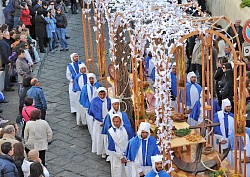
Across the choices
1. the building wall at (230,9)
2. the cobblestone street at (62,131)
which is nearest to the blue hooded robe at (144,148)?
the cobblestone street at (62,131)

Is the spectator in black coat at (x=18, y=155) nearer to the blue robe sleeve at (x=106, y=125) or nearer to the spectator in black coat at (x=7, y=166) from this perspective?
the spectator in black coat at (x=7, y=166)

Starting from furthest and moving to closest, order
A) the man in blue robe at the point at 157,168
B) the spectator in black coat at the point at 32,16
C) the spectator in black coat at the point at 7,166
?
the spectator in black coat at the point at 32,16 → the man in blue robe at the point at 157,168 → the spectator in black coat at the point at 7,166

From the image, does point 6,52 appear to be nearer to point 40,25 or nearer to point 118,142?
point 40,25

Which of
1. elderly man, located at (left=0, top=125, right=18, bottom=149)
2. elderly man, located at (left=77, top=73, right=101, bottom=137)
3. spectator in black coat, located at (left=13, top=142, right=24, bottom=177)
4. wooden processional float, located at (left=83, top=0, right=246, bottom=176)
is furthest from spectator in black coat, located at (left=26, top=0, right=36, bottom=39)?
spectator in black coat, located at (left=13, top=142, right=24, bottom=177)

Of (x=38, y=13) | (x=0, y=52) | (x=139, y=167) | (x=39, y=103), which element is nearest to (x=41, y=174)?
(x=139, y=167)

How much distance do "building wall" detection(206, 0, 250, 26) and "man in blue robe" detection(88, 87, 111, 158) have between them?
6.17 metres

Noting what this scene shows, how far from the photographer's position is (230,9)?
20.0m

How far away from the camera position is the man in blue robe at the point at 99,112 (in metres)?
13.8

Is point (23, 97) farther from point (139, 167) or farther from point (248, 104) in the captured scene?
point (248, 104)

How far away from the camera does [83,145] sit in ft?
47.3

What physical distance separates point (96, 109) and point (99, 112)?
0.29 feet

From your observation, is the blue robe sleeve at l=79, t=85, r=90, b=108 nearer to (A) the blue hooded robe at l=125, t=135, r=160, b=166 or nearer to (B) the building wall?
(A) the blue hooded robe at l=125, t=135, r=160, b=166

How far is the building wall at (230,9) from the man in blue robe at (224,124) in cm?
614

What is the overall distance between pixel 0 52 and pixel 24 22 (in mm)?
3626
